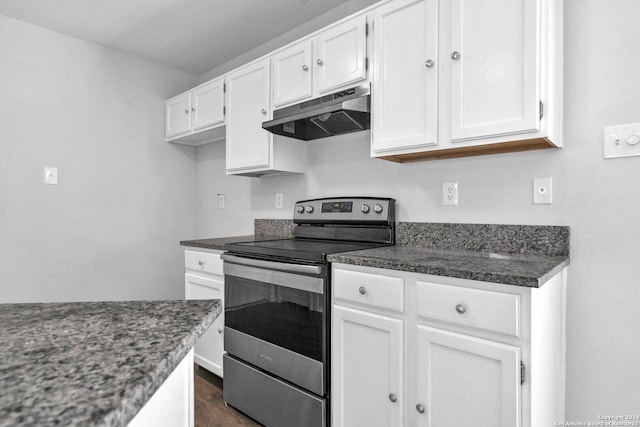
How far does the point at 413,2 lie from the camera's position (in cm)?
165

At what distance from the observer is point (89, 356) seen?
0.52m

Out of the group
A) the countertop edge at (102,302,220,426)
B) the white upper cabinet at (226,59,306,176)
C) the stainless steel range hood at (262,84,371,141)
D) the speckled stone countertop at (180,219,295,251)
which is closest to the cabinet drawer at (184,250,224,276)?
the speckled stone countertop at (180,219,295,251)

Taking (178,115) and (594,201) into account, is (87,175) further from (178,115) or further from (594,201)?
(594,201)

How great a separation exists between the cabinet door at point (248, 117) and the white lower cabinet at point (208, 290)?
0.66m

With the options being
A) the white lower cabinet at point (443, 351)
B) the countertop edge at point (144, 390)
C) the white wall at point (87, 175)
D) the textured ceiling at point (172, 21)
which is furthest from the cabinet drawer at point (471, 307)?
the white wall at point (87, 175)

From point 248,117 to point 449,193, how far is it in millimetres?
1372

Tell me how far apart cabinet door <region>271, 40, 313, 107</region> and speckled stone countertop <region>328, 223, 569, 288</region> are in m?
0.96

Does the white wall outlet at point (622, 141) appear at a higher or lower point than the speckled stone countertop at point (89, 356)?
higher

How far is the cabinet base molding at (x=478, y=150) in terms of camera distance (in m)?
1.51

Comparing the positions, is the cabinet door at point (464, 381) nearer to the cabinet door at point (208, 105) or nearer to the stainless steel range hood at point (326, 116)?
the stainless steel range hood at point (326, 116)

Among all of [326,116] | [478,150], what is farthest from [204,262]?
[478,150]

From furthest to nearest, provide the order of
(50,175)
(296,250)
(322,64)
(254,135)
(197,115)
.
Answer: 1. (197,115)
2. (50,175)
3. (254,135)
4. (322,64)
5. (296,250)

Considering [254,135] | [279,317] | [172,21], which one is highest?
[172,21]

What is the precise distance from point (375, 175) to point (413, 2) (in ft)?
2.93
